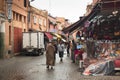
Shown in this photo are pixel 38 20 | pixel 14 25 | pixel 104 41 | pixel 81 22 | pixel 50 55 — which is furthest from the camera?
pixel 38 20

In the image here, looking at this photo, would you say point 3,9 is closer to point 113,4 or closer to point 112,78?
point 113,4

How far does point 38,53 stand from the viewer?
41281 millimetres

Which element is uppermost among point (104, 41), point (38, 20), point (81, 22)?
point (38, 20)

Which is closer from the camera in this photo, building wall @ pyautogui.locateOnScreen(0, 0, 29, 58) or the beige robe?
the beige robe

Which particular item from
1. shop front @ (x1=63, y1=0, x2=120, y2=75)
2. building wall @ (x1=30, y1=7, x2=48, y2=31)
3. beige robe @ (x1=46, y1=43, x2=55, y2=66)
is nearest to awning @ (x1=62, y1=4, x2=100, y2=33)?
shop front @ (x1=63, y1=0, x2=120, y2=75)

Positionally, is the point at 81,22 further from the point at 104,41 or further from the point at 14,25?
the point at 14,25

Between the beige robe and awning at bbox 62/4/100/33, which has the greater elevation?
awning at bbox 62/4/100/33

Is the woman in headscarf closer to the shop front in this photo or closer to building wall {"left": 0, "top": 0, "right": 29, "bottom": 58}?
the shop front

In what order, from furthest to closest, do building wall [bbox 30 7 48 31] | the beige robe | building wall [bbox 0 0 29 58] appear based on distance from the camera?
building wall [bbox 30 7 48 31] < building wall [bbox 0 0 29 58] < the beige robe

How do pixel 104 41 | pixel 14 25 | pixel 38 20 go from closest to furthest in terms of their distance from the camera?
pixel 104 41 < pixel 14 25 < pixel 38 20

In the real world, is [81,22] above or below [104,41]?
above

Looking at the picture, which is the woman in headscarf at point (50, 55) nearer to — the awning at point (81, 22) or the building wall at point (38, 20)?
the awning at point (81, 22)

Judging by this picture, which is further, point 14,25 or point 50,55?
point 14,25

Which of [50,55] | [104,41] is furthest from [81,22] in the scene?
[104,41]
